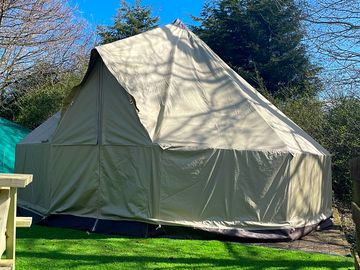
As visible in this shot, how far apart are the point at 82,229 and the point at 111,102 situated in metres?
2.28

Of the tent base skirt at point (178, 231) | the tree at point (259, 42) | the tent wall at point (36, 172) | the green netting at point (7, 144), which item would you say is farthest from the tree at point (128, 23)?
the tent base skirt at point (178, 231)

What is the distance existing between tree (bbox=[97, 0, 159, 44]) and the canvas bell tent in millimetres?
17747

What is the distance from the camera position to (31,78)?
62.5 ft

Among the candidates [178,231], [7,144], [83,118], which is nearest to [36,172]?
[83,118]

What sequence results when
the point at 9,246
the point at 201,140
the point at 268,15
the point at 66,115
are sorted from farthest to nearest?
the point at 268,15 → the point at 66,115 → the point at 201,140 → the point at 9,246

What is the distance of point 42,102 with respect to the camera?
17672mm

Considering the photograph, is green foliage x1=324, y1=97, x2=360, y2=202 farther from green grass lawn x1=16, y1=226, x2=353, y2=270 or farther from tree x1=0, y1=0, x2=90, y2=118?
tree x1=0, y1=0, x2=90, y2=118

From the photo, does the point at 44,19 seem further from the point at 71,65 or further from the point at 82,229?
the point at 82,229

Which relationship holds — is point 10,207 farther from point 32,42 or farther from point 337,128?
point 32,42

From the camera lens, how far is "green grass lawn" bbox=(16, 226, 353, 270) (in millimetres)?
5742

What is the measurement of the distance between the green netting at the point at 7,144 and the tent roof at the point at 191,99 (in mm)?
6947

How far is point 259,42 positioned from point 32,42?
10455mm

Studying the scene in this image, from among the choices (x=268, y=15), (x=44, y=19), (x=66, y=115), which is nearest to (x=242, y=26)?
(x=268, y=15)

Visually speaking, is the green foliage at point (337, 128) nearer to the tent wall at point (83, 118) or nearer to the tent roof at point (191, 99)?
the tent roof at point (191, 99)
